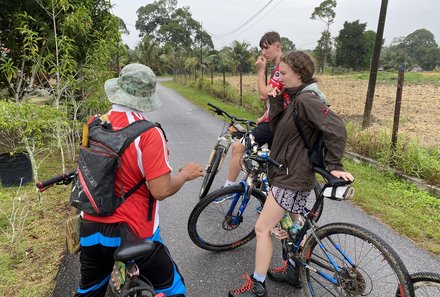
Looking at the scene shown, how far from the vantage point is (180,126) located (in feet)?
32.7

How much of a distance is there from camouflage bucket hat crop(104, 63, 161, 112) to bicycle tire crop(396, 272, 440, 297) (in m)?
1.86

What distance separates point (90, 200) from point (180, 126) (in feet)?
27.5

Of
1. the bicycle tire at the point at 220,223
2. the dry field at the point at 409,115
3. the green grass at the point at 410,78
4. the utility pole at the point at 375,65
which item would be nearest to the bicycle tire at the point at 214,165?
the bicycle tire at the point at 220,223

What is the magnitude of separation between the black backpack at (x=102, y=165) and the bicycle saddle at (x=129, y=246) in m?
0.13

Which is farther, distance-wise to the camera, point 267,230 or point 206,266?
point 206,266

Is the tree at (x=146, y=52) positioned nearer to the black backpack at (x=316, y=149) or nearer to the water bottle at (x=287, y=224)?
the water bottle at (x=287, y=224)

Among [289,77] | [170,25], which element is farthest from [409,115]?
[170,25]

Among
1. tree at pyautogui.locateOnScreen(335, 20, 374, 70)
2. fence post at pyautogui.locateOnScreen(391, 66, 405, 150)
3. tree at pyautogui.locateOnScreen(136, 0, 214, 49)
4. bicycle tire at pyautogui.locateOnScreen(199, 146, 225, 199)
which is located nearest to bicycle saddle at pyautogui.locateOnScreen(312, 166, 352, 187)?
bicycle tire at pyautogui.locateOnScreen(199, 146, 225, 199)

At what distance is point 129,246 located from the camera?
5.26ft

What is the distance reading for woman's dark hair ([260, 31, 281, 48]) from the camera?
3320 mm

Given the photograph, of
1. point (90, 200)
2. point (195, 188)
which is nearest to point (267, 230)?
point (90, 200)

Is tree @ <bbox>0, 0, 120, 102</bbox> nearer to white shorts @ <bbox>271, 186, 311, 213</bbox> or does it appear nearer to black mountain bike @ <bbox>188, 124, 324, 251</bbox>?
black mountain bike @ <bbox>188, 124, 324, 251</bbox>

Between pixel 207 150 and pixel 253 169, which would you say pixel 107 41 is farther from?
pixel 253 169

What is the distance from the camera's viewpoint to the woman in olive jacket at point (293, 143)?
6.78 feet
